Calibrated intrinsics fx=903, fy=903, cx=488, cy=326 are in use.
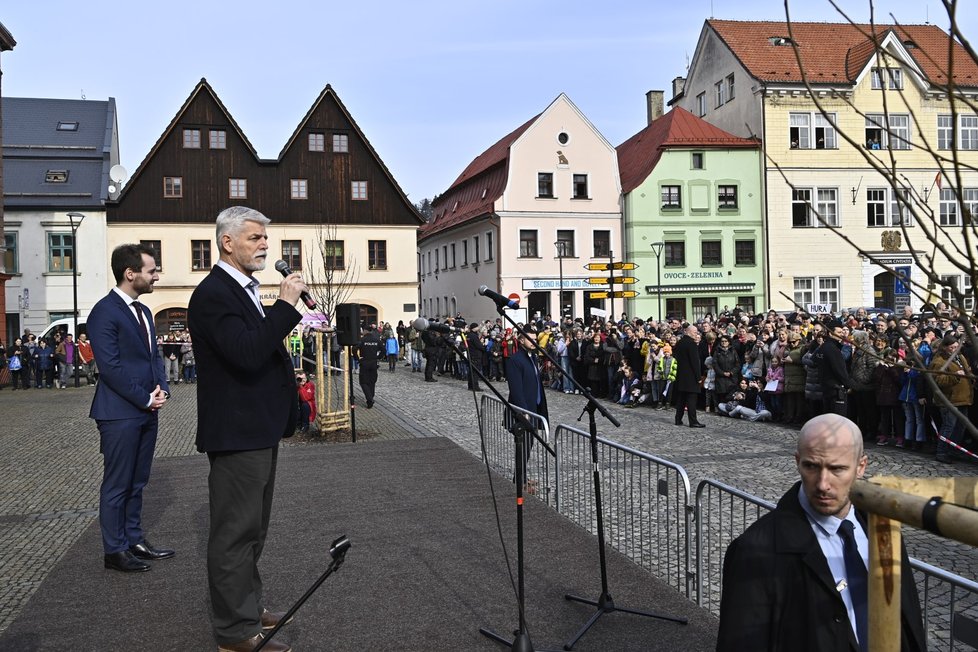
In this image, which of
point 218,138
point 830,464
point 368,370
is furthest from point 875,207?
point 830,464

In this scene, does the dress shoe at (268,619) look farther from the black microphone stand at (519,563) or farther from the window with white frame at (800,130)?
the window with white frame at (800,130)

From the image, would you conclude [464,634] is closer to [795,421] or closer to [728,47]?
Answer: [795,421]

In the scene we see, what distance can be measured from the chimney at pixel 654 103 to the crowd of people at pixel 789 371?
35456 millimetres

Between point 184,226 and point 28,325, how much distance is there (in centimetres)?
864

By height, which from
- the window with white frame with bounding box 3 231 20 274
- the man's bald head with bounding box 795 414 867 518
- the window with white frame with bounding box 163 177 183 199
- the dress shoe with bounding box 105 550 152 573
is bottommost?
the dress shoe with bounding box 105 550 152 573

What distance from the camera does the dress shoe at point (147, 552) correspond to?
652 cm

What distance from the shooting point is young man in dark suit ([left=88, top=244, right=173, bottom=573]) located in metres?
6.14

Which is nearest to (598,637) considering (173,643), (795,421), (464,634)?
(464,634)

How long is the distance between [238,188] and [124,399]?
42.7 meters

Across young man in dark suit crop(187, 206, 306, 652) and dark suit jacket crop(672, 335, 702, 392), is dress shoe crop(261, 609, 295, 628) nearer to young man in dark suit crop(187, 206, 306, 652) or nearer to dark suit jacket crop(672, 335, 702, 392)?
young man in dark suit crop(187, 206, 306, 652)

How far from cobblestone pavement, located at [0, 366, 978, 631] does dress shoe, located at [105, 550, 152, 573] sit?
1.62ft

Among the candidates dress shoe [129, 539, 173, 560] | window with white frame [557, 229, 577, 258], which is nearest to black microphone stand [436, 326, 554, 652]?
dress shoe [129, 539, 173, 560]

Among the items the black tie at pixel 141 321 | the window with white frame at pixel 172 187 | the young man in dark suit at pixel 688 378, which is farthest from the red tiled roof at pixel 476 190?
the black tie at pixel 141 321

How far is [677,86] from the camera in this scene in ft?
193
